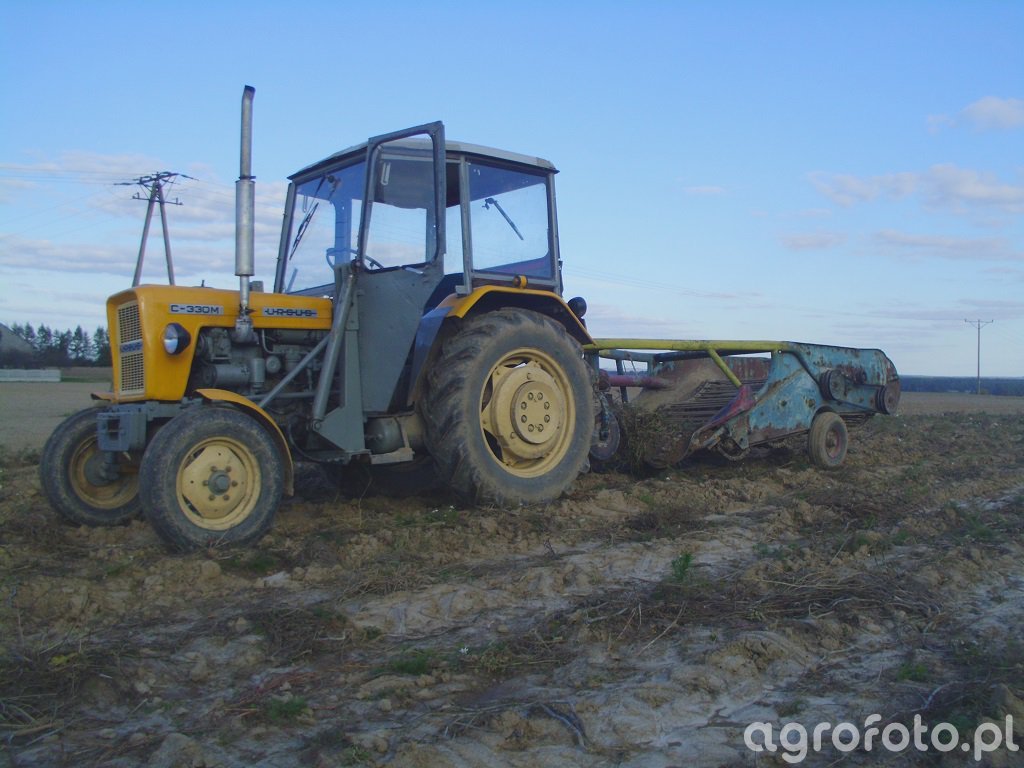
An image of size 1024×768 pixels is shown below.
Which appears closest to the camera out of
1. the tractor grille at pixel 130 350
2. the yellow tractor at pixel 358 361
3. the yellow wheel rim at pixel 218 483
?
the yellow wheel rim at pixel 218 483

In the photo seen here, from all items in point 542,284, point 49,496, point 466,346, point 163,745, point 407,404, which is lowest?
point 163,745

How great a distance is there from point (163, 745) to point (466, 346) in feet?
12.3

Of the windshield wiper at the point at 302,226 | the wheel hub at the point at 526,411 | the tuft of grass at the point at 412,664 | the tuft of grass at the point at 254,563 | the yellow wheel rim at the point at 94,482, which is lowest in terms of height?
the tuft of grass at the point at 412,664

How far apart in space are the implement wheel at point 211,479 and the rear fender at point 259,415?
0.18 ft

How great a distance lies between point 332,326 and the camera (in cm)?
607

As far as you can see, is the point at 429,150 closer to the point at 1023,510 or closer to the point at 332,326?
the point at 332,326

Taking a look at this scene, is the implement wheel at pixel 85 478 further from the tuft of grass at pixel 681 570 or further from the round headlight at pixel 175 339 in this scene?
the tuft of grass at pixel 681 570

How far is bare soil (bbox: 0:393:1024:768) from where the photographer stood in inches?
112

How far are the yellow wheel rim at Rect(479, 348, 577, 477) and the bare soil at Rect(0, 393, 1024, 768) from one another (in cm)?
44

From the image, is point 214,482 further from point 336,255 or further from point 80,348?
point 80,348

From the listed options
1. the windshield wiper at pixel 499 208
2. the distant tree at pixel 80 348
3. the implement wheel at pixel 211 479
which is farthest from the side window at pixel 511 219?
the distant tree at pixel 80 348

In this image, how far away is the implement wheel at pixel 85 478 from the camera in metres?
5.81

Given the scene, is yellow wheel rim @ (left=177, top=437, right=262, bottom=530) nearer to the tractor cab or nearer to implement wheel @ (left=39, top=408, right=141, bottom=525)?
implement wheel @ (left=39, top=408, right=141, bottom=525)

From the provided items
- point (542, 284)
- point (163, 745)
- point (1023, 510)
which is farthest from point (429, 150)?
point (1023, 510)
